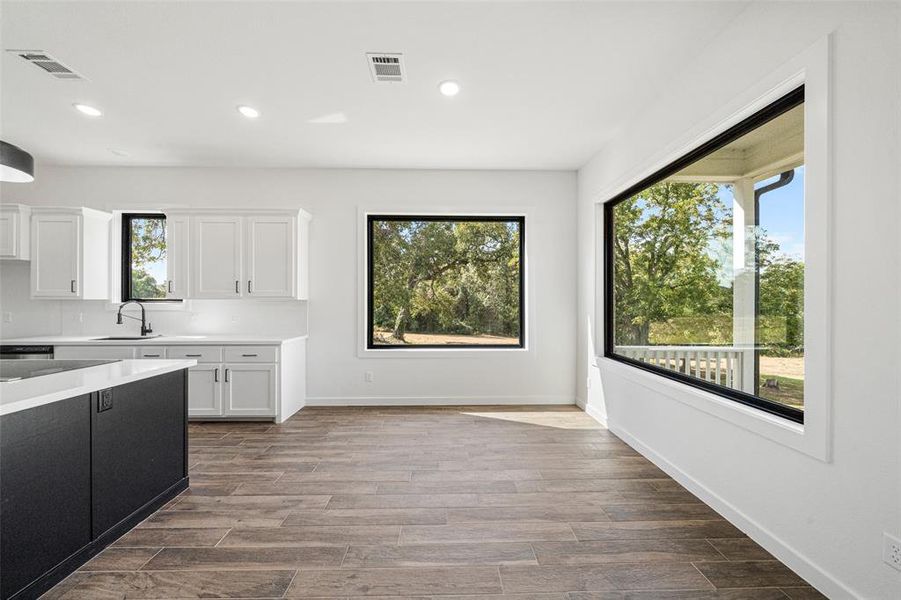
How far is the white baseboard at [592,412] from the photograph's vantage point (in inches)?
165

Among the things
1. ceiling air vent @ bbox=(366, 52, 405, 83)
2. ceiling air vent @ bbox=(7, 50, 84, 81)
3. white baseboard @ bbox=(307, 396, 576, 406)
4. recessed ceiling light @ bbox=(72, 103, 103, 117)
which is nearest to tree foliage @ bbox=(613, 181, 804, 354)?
white baseboard @ bbox=(307, 396, 576, 406)

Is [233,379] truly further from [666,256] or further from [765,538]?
[765,538]

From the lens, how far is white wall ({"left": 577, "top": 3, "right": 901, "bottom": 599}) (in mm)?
1529

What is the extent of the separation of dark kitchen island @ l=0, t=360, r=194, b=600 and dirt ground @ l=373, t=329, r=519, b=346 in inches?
103

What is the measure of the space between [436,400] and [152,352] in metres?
2.85

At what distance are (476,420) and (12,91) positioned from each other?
14.5ft

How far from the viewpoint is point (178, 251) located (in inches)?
176

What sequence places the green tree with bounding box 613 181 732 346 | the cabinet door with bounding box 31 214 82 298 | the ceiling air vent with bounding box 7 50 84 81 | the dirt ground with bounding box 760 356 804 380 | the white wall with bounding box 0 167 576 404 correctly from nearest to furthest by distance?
the dirt ground with bounding box 760 356 804 380, the ceiling air vent with bounding box 7 50 84 81, the green tree with bounding box 613 181 732 346, the cabinet door with bounding box 31 214 82 298, the white wall with bounding box 0 167 576 404

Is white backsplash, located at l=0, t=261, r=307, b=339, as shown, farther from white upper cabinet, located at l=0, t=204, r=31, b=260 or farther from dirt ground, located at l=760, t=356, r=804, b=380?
dirt ground, located at l=760, t=356, r=804, b=380

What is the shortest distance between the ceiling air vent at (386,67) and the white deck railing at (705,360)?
2625mm

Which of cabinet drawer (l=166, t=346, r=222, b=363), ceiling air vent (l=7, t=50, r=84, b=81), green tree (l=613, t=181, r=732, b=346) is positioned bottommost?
cabinet drawer (l=166, t=346, r=222, b=363)

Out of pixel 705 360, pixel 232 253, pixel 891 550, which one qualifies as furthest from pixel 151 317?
pixel 891 550

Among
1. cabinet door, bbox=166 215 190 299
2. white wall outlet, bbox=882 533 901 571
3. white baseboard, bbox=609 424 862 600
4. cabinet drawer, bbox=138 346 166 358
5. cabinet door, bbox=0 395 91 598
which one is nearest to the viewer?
white wall outlet, bbox=882 533 901 571

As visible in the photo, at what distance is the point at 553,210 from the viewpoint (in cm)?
504
